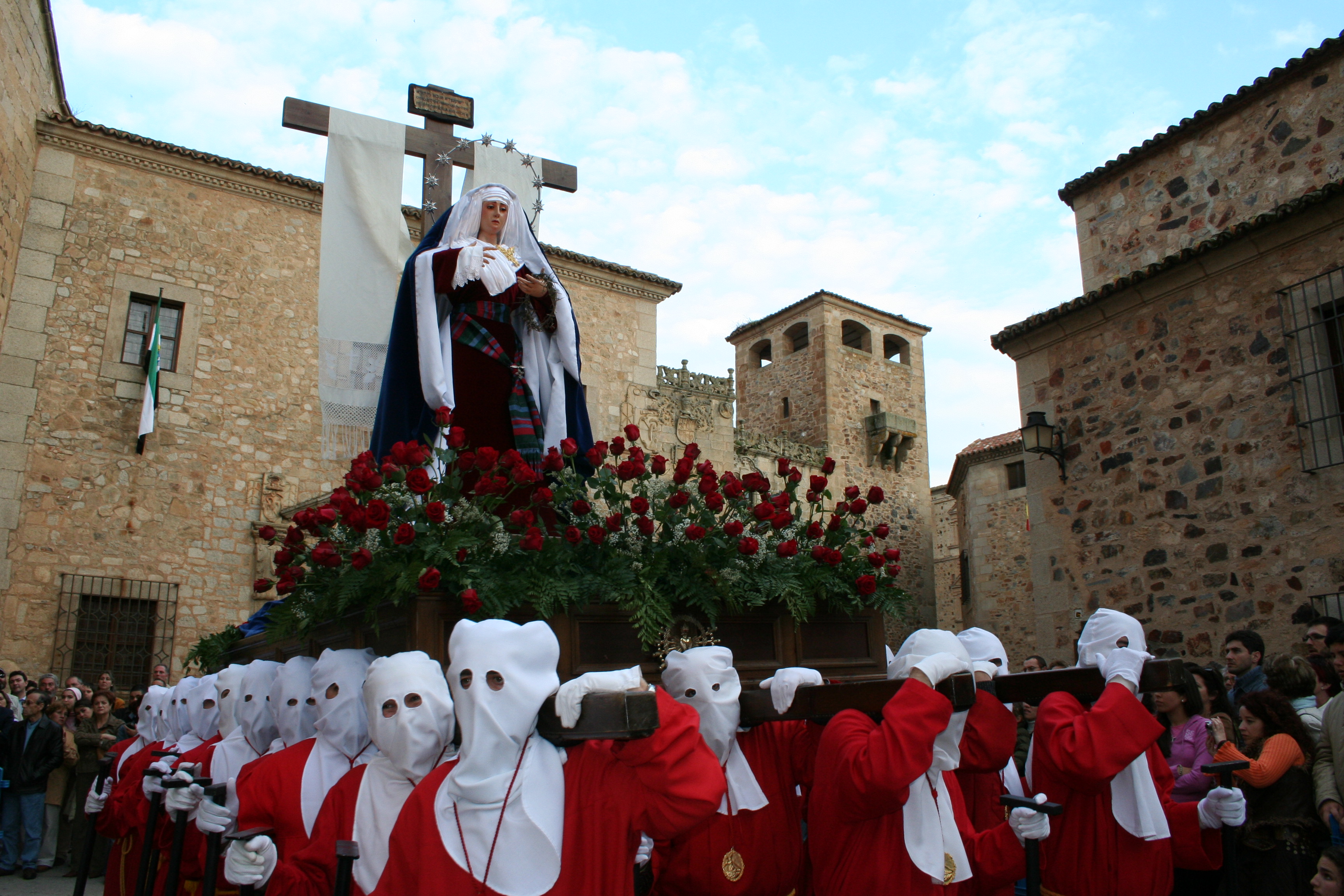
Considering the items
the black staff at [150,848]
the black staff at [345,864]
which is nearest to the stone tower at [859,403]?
the black staff at [150,848]

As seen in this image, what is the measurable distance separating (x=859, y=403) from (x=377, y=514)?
2685 cm

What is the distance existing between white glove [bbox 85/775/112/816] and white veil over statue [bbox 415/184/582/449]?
274 cm

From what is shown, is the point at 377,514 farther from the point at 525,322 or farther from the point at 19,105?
the point at 19,105

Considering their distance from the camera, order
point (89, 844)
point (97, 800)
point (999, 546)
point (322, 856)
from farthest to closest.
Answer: point (999, 546), point (89, 844), point (97, 800), point (322, 856)

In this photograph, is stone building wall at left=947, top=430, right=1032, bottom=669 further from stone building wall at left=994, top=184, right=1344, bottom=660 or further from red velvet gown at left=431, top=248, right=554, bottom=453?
red velvet gown at left=431, top=248, right=554, bottom=453

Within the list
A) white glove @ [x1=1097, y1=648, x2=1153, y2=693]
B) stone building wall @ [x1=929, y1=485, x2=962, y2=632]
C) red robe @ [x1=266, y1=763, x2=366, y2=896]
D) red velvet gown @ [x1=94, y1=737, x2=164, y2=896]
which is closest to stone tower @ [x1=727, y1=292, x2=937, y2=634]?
stone building wall @ [x1=929, y1=485, x2=962, y2=632]

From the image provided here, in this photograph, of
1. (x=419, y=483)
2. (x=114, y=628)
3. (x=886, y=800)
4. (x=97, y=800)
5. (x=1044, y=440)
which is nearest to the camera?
(x=886, y=800)

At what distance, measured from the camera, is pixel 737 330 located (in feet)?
105

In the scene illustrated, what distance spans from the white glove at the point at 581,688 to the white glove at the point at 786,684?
0.72m

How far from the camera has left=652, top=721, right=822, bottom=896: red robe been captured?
312 cm

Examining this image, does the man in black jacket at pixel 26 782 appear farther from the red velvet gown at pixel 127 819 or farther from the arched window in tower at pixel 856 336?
the arched window in tower at pixel 856 336

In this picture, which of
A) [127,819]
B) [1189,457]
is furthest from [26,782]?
[1189,457]

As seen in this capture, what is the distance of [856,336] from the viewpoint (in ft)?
101

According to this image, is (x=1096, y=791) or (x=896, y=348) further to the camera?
(x=896, y=348)
